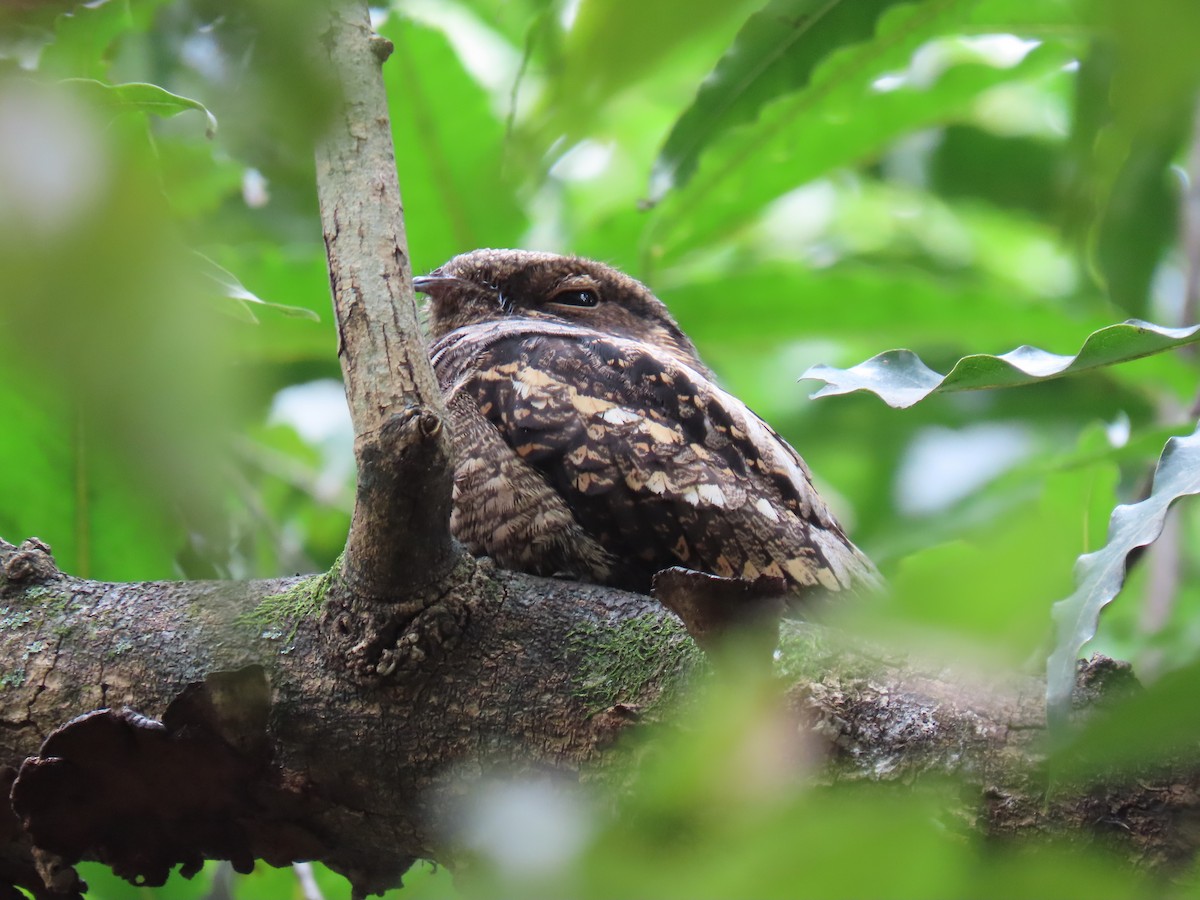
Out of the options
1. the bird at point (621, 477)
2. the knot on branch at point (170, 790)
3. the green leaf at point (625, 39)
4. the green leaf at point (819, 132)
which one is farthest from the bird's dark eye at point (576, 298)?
the green leaf at point (625, 39)

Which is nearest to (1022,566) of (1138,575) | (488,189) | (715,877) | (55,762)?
(715,877)

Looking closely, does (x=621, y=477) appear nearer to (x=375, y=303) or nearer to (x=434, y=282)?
(x=375, y=303)

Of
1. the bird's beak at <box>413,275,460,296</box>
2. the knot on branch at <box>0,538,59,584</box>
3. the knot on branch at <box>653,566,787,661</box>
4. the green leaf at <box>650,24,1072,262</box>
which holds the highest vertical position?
the green leaf at <box>650,24,1072,262</box>

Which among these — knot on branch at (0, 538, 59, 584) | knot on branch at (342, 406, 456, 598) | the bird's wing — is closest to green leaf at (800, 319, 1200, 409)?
knot on branch at (342, 406, 456, 598)

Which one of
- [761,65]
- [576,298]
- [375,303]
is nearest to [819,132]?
[576,298]

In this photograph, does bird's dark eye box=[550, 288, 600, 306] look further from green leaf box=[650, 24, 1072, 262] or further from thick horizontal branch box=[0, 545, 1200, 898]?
thick horizontal branch box=[0, 545, 1200, 898]

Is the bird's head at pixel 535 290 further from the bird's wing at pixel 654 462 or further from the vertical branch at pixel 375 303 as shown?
the vertical branch at pixel 375 303
